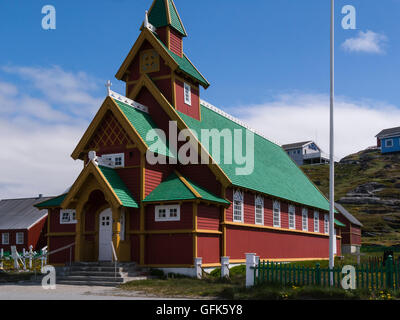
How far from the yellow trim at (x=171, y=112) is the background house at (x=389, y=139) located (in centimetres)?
10093

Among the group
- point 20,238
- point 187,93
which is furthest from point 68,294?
point 20,238

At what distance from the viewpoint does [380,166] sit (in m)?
119

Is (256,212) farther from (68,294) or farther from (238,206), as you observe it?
(68,294)

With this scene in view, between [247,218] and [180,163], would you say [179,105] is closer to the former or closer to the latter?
[180,163]

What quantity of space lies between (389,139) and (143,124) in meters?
104

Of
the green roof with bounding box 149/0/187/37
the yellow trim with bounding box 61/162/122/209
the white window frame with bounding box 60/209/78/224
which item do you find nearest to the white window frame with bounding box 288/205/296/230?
the green roof with bounding box 149/0/187/37

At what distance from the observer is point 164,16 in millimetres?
33250

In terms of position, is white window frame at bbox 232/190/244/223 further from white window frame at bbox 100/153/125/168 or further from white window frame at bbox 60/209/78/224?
white window frame at bbox 60/209/78/224

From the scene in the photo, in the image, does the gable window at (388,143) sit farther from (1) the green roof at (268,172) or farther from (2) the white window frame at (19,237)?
(2) the white window frame at (19,237)

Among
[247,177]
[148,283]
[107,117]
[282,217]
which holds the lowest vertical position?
[148,283]

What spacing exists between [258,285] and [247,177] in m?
13.8

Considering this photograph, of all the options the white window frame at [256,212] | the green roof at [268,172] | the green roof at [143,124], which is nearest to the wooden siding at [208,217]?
the green roof at [268,172]
